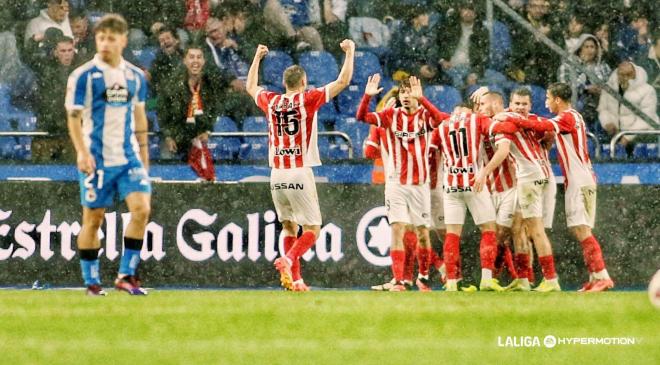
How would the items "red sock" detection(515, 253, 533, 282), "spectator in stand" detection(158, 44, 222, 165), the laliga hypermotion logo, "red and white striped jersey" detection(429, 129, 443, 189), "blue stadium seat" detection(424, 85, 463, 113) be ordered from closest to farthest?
"red and white striped jersey" detection(429, 129, 443, 189) < "red sock" detection(515, 253, 533, 282) < the laliga hypermotion logo < "spectator in stand" detection(158, 44, 222, 165) < "blue stadium seat" detection(424, 85, 463, 113)

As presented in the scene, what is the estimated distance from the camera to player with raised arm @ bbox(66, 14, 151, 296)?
9.80 m

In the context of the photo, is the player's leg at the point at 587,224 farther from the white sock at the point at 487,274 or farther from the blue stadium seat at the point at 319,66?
the blue stadium seat at the point at 319,66

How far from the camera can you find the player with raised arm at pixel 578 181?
44.8 feet

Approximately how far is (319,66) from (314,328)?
8.39m

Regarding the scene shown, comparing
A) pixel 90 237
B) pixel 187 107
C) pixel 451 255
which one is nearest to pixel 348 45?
pixel 451 255

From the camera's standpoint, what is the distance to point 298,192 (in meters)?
13.3

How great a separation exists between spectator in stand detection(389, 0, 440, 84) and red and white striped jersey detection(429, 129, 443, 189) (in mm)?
2653

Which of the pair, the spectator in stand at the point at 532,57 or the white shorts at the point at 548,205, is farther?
the spectator in stand at the point at 532,57

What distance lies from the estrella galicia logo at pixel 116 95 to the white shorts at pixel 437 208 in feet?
18.3

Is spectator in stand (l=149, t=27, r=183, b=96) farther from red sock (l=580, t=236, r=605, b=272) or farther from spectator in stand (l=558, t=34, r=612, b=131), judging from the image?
red sock (l=580, t=236, r=605, b=272)

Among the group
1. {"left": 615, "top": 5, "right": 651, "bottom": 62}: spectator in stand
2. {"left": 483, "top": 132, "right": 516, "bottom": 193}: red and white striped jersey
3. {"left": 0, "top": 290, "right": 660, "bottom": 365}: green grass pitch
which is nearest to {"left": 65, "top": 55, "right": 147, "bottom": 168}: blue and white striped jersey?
{"left": 0, "top": 290, "right": 660, "bottom": 365}: green grass pitch

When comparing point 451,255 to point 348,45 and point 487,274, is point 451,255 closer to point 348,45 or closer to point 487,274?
point 487,274

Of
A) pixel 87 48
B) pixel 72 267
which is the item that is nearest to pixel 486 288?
pixel 72 267

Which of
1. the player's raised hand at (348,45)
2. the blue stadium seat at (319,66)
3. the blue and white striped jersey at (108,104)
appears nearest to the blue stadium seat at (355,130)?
the blue stadium seat at (319,66)
